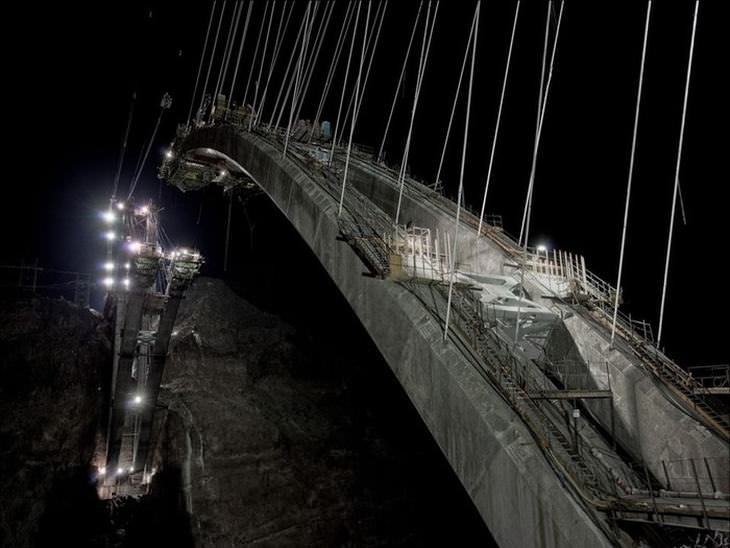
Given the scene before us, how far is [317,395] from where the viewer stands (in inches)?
851

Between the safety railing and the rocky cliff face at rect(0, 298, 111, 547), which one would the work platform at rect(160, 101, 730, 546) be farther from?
the safety railing

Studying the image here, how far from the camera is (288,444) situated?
19.2 metres

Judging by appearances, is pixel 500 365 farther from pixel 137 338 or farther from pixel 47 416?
pixel 47 416

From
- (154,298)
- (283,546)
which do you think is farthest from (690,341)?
(154,298)

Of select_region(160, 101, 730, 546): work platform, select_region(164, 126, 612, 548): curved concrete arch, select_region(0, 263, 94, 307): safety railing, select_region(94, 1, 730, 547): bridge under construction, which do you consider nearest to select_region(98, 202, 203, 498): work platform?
select_region(94, 1, 730, 547): bridge under construction

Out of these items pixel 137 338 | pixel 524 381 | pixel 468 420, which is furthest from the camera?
pixel 137 338

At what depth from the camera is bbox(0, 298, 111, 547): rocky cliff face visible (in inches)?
Answer: 577

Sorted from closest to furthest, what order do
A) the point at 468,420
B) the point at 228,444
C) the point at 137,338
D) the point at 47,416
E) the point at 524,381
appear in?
1. the point at 468,420
2. the point at 524,381
3. the point at 137,338
4. the point at 47,416
5. the point at 228,444

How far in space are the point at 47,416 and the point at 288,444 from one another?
8.60m

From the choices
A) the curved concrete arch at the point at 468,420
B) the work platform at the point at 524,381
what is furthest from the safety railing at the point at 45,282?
the curved concrete arch at the point at 468,420

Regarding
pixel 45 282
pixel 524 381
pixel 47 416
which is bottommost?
pixel 47 416

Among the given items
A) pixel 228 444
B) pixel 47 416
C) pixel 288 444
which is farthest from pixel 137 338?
pixel 288 444

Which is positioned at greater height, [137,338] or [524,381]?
[524,381]

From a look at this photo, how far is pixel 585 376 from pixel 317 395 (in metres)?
13.9
